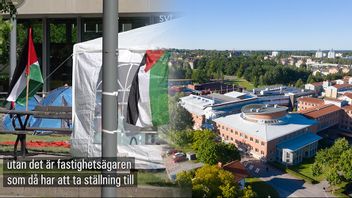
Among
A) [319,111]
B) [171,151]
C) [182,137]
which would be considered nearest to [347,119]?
[319,111]

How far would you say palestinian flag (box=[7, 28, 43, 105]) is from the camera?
21.4ft

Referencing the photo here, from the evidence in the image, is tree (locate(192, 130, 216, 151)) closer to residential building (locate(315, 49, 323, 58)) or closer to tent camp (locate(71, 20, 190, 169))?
residential building (locate(315, 49, 323, 58))

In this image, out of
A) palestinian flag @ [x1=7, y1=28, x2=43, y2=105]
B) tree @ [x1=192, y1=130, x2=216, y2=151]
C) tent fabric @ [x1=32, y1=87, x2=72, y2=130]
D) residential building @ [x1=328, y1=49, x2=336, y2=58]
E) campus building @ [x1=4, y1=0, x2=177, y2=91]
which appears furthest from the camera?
campus building @ [x1=4, y1=0, x2=177, y2=91]

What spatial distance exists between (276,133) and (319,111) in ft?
1.11

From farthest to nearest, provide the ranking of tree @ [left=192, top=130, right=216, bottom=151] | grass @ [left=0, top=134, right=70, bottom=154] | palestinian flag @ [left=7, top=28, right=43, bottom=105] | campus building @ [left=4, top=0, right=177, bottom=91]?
campus building @ [left=4, top=0, right=177, bottom=91], grass @ [left=0, top=134, right=70, bottom=154], palestinian flag @ [left=7, top=28, right=43, bottom=105], tree @ [left=192, top=130, right=216, bottom=151]

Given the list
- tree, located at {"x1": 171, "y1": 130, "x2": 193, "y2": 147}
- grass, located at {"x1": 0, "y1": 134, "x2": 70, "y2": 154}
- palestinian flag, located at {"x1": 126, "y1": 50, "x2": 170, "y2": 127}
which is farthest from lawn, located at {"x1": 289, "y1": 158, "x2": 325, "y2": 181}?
grass, located at {"x1": 0, "y1": 134, "x2": 70, "y2": 154}

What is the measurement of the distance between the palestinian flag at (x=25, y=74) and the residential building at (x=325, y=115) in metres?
4.80

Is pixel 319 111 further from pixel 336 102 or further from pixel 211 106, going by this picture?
pixel 211 106

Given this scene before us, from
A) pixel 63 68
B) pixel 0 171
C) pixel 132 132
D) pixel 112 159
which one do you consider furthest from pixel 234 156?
pixel 63 68

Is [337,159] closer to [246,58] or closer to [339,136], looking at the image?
[339,136]

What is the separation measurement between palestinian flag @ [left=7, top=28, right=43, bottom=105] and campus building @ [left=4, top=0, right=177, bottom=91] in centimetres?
815

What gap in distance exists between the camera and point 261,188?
304cm

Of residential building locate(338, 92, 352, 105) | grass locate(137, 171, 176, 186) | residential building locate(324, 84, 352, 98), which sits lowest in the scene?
grass locate(137, 171, 176, 186)

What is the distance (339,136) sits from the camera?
2.81 metres
